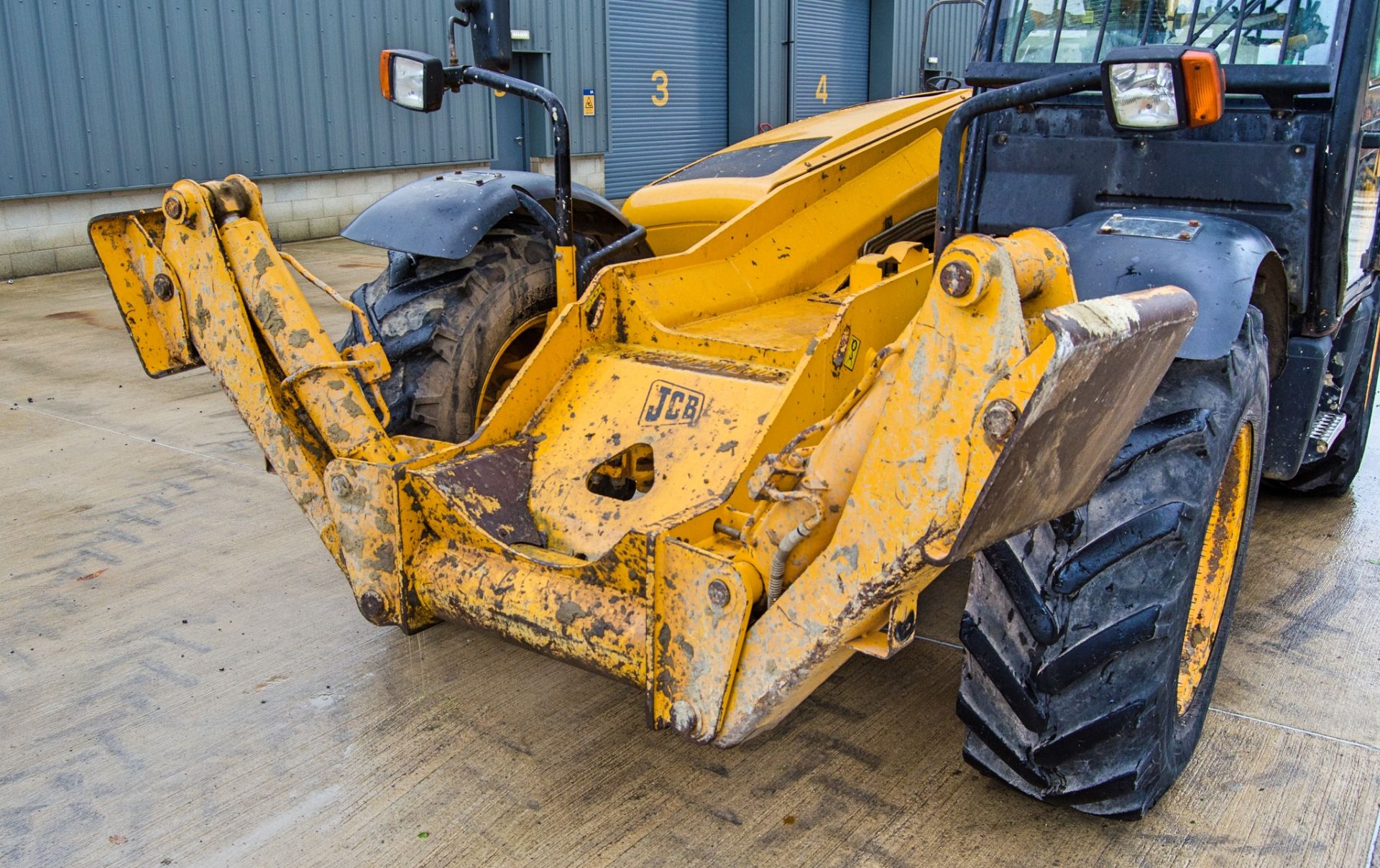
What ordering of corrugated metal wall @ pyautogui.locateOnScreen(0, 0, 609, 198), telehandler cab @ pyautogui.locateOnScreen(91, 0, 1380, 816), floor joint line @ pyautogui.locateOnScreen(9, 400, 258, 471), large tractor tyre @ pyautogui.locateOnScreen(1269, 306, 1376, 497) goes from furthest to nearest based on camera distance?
corrugated metal wall @ pyautogui.locateOnScreen(0, 0, 609, 198), floor joint line @ pyautogui.locateOnScreen(9, 400, 258, 471), large tractor tyre @ pyautogui.locateOnScreen(1269, 306, 1376, 497), telehandler cab @ pyautogui.locateOnScreen(91, 0, 1380, 816)

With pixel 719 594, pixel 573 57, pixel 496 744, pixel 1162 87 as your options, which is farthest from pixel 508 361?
pixel 573 57

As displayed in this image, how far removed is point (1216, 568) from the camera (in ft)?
9.64

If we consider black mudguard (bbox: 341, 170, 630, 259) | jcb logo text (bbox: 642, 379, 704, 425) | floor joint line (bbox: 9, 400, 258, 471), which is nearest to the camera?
jcb logo text (bbox: 642, 379, 704, 425)

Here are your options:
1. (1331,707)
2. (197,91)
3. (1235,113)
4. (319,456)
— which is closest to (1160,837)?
(1331,707)

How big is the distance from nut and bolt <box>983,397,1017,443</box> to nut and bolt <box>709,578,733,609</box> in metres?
0.65

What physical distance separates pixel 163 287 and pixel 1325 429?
11.3ft

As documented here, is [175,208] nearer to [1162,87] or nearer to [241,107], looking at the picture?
[1162,87]

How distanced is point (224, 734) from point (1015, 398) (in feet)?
7.29

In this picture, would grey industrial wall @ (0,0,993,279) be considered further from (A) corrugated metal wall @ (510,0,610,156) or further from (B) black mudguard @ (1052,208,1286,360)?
(B) black mudguard @ (1052,208,1286,360)

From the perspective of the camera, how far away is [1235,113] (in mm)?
2980

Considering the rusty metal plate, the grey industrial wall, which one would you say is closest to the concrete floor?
the rusty metal plate

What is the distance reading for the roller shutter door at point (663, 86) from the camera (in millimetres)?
14773

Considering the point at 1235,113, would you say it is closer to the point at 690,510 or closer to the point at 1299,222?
the point at 1299,222

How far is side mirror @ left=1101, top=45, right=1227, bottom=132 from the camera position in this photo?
2.17 meters
